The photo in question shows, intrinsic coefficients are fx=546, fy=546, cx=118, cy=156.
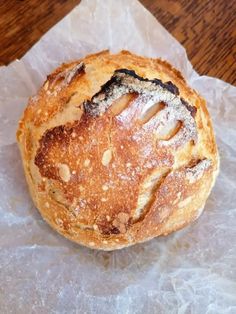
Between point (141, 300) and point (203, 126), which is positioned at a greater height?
point (203, 126)

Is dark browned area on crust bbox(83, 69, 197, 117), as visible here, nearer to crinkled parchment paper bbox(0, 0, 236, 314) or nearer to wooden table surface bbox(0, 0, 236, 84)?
crinkled parchment paper bbox(0, 0, 236, 314)

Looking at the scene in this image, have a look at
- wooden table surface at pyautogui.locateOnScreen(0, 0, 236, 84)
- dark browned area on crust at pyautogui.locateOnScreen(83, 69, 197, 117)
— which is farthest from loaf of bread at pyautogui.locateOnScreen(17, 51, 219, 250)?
wooden table surface at pyautogui.locateOnScreen(0, 0, 236, 84)

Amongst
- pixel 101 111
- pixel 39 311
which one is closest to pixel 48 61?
pixel 101 111

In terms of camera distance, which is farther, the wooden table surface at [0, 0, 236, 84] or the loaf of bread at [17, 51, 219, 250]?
the wooden table surface at [0, 0, 236, 84]

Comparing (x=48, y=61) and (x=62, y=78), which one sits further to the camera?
(x=48, y=61)

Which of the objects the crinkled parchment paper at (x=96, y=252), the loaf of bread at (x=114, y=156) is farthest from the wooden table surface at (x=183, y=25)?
the loaf of bread at (x=114, y=156)

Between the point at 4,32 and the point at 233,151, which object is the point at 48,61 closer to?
the point at 4,32

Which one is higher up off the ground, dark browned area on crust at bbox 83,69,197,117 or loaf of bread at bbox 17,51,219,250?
dark browned area on crust at bbox 83,69,197,117

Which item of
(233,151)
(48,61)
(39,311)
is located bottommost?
(39,311)
